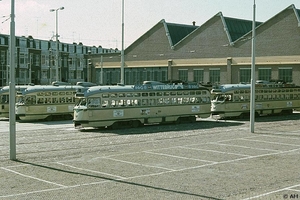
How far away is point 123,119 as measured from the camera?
32.0m

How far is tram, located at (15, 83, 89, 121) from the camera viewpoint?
37969 millimetres

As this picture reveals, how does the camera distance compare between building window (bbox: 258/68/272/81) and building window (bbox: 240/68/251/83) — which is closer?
building window (bbox: 258/68/272/81)

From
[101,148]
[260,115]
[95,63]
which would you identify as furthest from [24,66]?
[101,148]

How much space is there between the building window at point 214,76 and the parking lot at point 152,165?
109ft

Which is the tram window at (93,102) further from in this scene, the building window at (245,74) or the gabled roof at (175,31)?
the gabled roof at (175,31)

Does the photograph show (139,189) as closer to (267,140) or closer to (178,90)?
(267,140)

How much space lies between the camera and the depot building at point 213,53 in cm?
5769

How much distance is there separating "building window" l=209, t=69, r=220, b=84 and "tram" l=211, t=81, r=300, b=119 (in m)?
17.4

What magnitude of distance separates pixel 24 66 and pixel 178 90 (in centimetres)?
5743

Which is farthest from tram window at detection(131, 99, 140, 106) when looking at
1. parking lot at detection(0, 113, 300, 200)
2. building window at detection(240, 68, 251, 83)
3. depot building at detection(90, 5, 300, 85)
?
building window at detection(240, 68, 251, 83)

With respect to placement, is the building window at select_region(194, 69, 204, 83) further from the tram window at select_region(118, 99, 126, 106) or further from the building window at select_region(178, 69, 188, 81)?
the tram window at select_region(118, 99, 126, 106)

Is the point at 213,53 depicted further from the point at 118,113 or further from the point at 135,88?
the point at 118,113

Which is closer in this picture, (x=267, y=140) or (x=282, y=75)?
(x=267, y=140)

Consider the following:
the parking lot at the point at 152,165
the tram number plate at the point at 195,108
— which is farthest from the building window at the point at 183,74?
the parking lot at the point at 152,165
